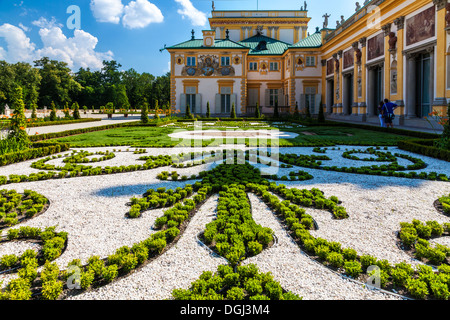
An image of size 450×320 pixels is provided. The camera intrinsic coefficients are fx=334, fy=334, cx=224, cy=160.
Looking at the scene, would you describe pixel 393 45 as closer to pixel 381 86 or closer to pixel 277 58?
pixel 381 86

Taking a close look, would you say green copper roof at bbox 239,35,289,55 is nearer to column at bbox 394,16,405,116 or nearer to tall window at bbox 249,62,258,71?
tall window at bbox 249,62,258,71

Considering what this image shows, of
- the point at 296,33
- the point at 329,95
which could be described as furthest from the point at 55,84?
the point at 329,95

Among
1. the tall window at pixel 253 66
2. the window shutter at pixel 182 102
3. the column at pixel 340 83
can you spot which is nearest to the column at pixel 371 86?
the column at pixel 340 83

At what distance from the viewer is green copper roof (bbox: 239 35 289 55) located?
39.4m

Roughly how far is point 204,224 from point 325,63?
114 feet

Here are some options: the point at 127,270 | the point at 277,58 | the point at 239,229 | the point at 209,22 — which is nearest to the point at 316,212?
the point at 239,229

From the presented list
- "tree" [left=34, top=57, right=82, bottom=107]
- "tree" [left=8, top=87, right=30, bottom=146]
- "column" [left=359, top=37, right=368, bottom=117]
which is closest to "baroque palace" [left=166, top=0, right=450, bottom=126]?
"column" [left=359, top=37, right=368, bottom=117]

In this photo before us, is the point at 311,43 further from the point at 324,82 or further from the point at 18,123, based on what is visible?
the point at 18,123

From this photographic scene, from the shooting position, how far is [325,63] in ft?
115

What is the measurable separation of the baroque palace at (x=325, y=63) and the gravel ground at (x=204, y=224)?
13.6 metres

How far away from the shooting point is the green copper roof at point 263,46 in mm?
39406

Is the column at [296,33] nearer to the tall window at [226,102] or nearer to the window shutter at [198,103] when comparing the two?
the tall window at [226,102]

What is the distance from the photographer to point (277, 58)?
39125 millimetres

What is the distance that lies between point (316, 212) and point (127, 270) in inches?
104
